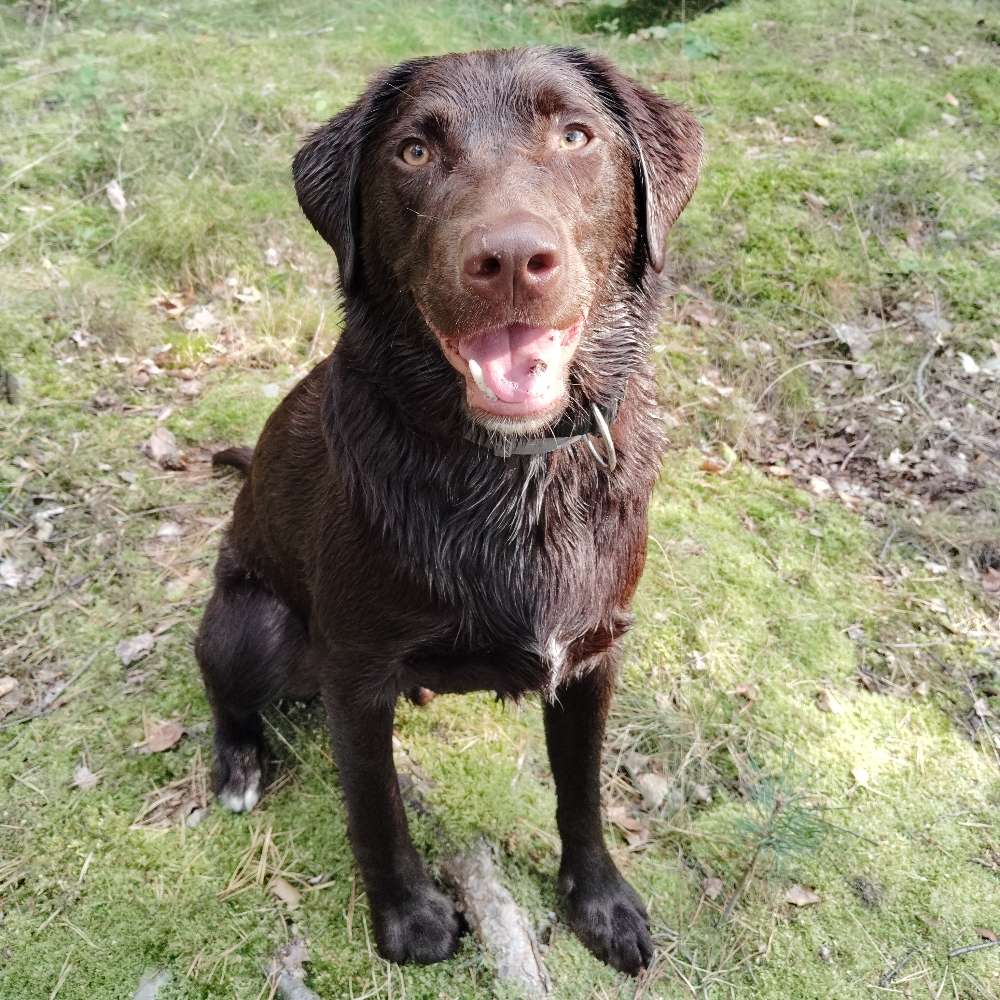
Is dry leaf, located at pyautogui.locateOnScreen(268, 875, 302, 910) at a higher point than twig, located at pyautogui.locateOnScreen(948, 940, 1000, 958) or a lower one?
higher

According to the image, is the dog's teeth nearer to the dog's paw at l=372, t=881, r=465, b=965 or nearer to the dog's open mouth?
the dog's open mouth

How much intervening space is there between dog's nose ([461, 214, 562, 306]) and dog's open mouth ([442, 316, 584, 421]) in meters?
0.11

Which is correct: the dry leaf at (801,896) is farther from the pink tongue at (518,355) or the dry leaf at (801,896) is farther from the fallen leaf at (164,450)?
the fallen leaf at (164,450)

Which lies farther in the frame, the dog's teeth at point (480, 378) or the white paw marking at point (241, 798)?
the white paw marking at point (241, 798)

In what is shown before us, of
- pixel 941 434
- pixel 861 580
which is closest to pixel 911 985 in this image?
pixel 861 580

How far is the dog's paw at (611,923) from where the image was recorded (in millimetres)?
2402

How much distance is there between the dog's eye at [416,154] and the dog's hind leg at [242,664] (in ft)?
4.58

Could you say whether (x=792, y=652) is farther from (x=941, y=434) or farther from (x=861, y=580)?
(x=941, y=434)

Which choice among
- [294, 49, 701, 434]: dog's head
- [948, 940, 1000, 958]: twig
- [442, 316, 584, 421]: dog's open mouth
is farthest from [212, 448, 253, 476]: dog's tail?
[948, 940, 1000, 958]: twig

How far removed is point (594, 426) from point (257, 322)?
3.09 meters

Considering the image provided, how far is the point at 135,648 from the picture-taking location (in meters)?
3.10

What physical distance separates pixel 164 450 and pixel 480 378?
8.60 ft

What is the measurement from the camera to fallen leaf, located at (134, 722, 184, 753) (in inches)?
112

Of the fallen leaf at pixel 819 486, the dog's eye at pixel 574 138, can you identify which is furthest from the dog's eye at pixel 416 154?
the fallen leaf at pixel 819 486
